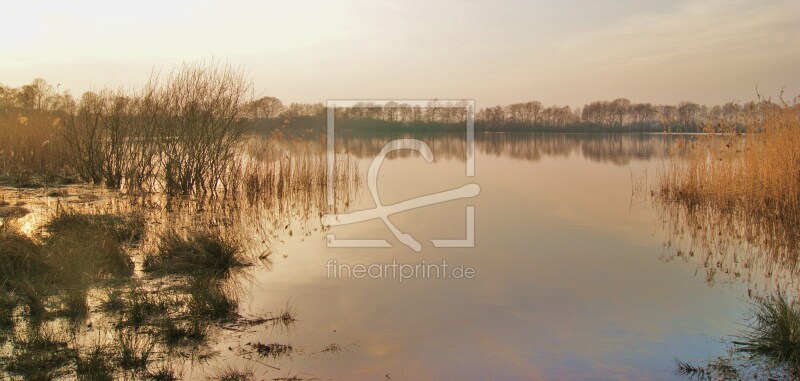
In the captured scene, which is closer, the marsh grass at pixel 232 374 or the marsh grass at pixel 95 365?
the marsh grass at pixel 95 365

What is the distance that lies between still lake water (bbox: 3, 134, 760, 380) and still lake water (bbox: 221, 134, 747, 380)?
0.01 metres

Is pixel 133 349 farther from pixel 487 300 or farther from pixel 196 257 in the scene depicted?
pixel 487 300

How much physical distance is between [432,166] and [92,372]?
54.6 ft

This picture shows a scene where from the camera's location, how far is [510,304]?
4895mm

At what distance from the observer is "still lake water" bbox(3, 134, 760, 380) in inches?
142

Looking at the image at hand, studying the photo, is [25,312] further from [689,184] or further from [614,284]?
[689,184]

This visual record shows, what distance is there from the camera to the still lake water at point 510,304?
3.62 m

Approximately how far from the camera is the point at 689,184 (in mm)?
10656

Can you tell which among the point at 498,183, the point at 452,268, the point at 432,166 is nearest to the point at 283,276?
the point at 452,268

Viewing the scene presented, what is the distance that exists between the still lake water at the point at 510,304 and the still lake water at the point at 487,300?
0.01m

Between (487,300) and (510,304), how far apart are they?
204mm
